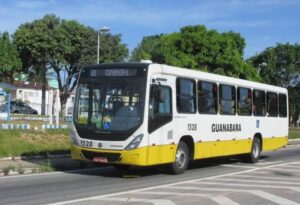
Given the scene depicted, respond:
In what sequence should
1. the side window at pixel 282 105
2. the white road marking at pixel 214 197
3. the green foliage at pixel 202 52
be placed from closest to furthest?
the white road marking at pixel 214 197, the side window at pixel 282 105, the green foliage at pixel 202 52

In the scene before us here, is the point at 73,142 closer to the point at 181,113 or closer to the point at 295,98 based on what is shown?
the point at 181,113

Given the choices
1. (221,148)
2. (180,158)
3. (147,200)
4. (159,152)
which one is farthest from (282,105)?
(147,200)

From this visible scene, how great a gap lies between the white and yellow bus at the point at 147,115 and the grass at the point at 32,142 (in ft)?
15.9

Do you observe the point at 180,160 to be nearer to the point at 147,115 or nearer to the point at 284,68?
the point at 147,115

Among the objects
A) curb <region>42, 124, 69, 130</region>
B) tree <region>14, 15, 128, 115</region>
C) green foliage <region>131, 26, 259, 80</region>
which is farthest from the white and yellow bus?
tree <region>14, 15, 128, 115</region>

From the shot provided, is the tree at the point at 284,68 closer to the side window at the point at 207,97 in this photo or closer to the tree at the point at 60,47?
the tree at the point at 60,47

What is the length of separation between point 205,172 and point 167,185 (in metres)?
3.72

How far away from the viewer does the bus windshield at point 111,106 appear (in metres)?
14.4

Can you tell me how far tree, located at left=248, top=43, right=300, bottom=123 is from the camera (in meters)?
67.6

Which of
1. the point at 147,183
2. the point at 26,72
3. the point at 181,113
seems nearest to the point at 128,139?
the point at 147,183

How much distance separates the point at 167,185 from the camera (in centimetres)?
1339

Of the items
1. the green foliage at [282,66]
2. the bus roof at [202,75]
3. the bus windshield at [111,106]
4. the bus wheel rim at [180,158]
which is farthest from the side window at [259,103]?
the green foliage at [282,66]

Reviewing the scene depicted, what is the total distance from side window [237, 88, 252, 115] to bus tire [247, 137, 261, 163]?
1.23 m

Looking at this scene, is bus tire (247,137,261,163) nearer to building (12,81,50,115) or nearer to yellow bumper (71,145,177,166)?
yellow bumper (71,145,177,166)
